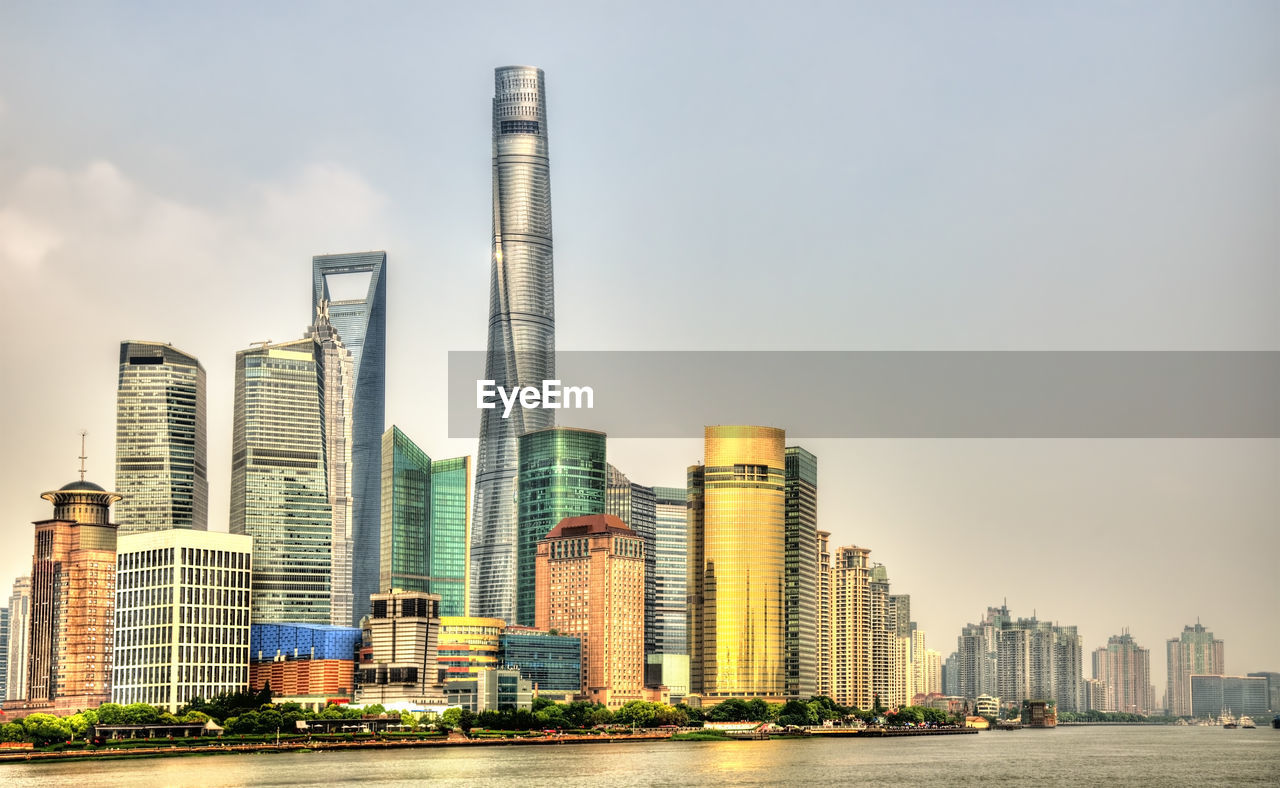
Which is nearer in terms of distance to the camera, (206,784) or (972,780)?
(206,784)

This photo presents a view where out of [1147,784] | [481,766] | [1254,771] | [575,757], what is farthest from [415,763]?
[1254,771]

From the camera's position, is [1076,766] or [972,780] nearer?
[972,780]

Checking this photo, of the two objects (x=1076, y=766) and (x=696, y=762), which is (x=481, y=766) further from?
(x=1076, y=766)

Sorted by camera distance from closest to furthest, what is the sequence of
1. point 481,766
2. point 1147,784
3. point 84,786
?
1. point 84,786
2. point 1147,784
3. point 481,766

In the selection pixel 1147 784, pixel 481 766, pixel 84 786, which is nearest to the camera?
pixel 84 786

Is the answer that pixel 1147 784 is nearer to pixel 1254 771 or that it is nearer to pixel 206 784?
pixel 1254 771

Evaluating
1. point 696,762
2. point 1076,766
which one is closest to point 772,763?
point 696,762

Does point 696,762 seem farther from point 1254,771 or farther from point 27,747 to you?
point 27,747

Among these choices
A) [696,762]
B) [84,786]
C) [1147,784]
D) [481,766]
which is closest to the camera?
[84,786]
